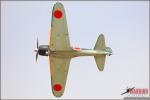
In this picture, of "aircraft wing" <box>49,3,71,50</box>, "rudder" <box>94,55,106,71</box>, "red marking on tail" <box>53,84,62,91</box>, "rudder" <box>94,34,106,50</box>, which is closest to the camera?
"aircraft wing" <box>49,3,71,50</box>

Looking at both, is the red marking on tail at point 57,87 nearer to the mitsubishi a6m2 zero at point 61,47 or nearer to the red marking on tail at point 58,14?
the mitsubishi a6m2 zero at point 61,47

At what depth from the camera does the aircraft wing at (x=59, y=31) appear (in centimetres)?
4009

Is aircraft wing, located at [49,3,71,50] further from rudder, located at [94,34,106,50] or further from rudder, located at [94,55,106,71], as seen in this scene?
rudder, located at [94,55,106,71]

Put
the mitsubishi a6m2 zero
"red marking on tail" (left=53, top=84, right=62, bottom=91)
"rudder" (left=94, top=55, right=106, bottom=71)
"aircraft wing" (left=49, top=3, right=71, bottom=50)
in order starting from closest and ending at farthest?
the mitsubishi a6m2 zero → "aircraft wing" (left=49, top=3, right=71, bottom=50) → "rudder" (left=94, top=55, right=106, bottom=71) → "red marking on tail" (left=53, top=84, right=62, bottom=91)

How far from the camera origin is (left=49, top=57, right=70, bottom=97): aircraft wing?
42062mm

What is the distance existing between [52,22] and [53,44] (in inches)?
95.1

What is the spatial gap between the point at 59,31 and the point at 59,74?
5486 millimetres

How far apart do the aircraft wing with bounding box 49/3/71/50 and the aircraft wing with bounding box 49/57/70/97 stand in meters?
2.14

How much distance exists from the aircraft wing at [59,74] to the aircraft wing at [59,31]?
7.01 feet

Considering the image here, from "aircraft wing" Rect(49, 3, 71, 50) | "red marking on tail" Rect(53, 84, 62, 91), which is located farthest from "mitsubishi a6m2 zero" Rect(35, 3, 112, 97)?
"red marking on tail" Rect(53, 84, 62, 91)

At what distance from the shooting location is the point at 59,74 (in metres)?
42.9

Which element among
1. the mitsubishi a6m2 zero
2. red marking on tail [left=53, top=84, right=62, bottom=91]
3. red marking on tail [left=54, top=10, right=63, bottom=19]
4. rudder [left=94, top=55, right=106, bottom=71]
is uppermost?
red marking on tail [left=54, top=10, right=63, bottom=19]

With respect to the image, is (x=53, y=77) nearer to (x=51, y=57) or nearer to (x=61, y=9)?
(x=51, y=57)

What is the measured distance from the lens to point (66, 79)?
4303cm
